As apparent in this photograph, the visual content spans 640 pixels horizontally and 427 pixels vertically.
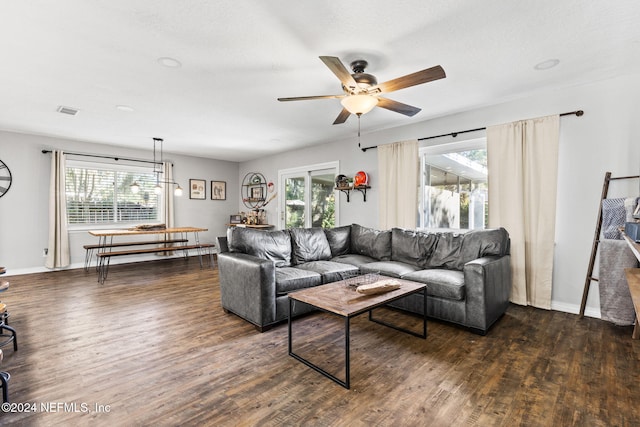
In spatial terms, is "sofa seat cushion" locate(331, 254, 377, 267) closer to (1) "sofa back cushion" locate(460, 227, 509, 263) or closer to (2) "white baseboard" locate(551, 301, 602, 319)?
(1) "sofa back cushion" locate(460, 227, 509, 263)

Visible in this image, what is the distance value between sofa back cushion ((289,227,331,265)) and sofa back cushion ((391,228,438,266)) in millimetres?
932

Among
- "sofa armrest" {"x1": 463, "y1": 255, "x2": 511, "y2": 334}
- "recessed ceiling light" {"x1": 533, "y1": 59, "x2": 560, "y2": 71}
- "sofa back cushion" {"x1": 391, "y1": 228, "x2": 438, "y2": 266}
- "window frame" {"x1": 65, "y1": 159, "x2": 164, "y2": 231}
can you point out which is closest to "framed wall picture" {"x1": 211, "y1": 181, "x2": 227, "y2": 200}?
"window frame" {"x1": 65, "y1": 159, "x2": 164, "y2": 231}

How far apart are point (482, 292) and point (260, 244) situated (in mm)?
2340

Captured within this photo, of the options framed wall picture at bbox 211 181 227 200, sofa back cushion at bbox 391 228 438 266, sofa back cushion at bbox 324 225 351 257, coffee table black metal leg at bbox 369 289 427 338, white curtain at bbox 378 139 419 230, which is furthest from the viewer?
framed wall picture at bbox 211 181 227 200

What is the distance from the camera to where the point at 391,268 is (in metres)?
3.41

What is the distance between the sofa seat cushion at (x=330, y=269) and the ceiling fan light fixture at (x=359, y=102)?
178 centimetres

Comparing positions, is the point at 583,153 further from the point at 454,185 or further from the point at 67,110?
the point at 67,110

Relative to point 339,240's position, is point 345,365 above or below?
below

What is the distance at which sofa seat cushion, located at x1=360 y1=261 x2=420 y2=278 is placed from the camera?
3.29m

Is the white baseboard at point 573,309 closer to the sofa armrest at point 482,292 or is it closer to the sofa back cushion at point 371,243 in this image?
the sofa armrest at point 482,292

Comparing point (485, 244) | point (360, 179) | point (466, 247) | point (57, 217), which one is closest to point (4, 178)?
point (57, 217)

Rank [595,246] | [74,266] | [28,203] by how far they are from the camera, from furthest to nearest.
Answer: [74,266]
[28,203]
[595,246]

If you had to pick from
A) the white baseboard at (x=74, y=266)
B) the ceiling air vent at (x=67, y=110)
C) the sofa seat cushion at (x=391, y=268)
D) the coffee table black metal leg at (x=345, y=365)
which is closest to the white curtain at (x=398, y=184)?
the sofa seat cushion at (x=391, y=268)

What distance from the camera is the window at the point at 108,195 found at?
5.86 m
